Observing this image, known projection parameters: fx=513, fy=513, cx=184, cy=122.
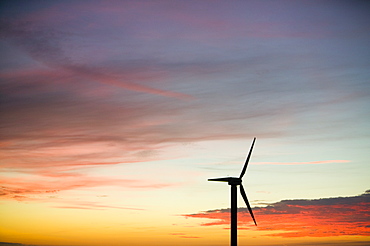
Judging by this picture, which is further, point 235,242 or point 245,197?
point 245,197

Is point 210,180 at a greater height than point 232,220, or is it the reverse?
point 210,180

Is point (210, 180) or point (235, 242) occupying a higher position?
point (210, 180)

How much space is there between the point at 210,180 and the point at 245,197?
10.5 metres

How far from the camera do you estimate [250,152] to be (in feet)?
390

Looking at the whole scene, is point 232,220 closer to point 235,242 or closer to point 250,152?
point 235,242

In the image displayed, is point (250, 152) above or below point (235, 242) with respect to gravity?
above

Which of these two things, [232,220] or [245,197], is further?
[245,197]

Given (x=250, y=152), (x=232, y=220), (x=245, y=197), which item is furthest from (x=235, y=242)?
(x=250, y=152)

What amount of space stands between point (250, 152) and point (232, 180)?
7.79 meters

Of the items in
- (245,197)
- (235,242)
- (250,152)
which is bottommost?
(235,242)

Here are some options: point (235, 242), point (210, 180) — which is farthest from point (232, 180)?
point (235, 242)

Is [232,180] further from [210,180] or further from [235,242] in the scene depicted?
[235,242]

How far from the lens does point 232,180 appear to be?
4619 inches

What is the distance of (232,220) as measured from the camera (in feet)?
375
